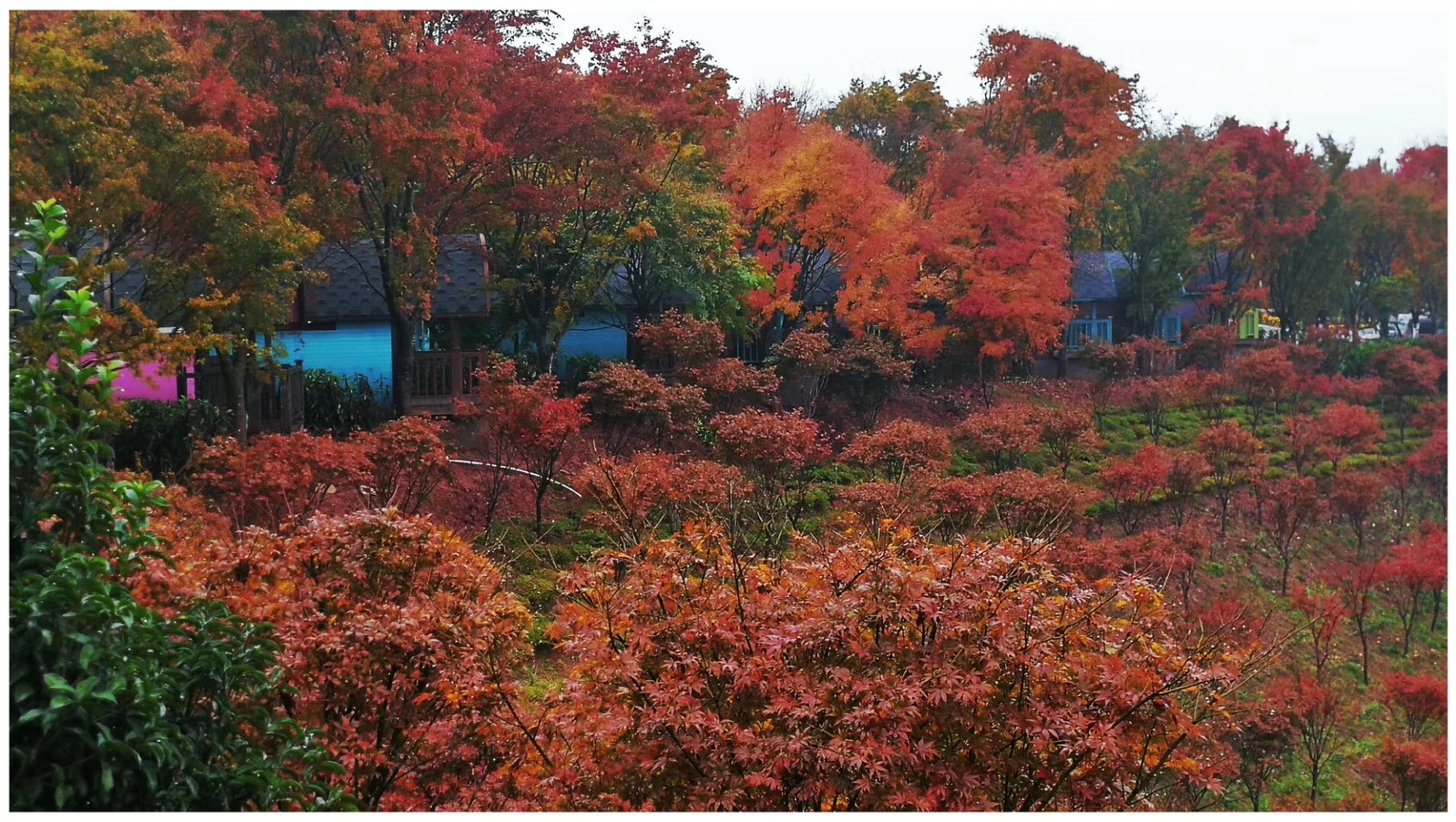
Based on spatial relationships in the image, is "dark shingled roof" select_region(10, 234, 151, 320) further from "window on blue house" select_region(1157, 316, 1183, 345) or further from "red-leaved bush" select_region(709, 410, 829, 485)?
"window on blue house" select_region(1157, 316, 1183, 345)

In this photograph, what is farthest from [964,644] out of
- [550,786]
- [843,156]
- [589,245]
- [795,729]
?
[843,156]

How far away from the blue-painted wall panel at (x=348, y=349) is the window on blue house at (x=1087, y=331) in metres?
12.3

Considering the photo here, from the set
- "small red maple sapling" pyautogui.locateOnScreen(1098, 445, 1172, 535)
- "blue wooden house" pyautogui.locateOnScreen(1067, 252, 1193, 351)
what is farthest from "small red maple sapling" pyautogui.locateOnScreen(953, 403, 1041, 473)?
"blue wooden house" pyautogui.locateOnScreen(1067, 252, 1193, 351)

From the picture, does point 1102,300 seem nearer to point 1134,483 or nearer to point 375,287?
point 1134,483

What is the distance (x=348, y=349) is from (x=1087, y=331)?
14085mm

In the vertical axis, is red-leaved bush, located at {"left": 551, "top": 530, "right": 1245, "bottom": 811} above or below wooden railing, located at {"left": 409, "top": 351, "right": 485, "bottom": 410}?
below

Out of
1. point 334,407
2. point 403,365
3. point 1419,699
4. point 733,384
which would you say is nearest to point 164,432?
point 334,407

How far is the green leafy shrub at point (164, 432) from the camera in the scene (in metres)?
11.4

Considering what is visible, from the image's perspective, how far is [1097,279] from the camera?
23.1 meters

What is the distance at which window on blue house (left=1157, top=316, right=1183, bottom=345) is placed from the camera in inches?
925

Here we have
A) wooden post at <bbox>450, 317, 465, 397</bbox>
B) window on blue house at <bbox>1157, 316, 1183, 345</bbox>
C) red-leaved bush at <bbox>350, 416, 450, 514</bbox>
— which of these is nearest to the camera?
red-leaved bush at <bbox>350, 416, 450, 514</bbox>

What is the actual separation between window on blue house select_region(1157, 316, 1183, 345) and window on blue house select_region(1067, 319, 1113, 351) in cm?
114

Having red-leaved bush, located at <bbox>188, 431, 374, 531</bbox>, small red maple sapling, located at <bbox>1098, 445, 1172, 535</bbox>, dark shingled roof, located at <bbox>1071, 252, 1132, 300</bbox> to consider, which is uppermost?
dark shingled roof, located at <bbox>1071, 252, 1132, 300</bbox>

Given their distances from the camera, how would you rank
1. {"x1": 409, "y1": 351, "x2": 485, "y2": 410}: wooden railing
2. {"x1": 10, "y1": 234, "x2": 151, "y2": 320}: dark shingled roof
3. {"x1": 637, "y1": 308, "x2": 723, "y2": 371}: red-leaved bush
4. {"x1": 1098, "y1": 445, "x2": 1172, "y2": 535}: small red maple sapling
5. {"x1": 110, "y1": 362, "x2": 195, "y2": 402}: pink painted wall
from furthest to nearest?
{"x1": 637, "y1": 308, "x2": 723, "y2": 371}: red-leaved bush < {"x1": 1098, "y1": 445, "x2": 1172, "y2": 535}: small red maple sapling < {"x1": 409, "y1": 351, "x2": 485, "y2": 410}: wooden railing < {"x1": 110, "y1": 362, "x2": 195, "y2": 402}: pink painted wall < {"x1": 10, "y1": 234, "x2": 151, "y2": 320}: dark shingled roof
